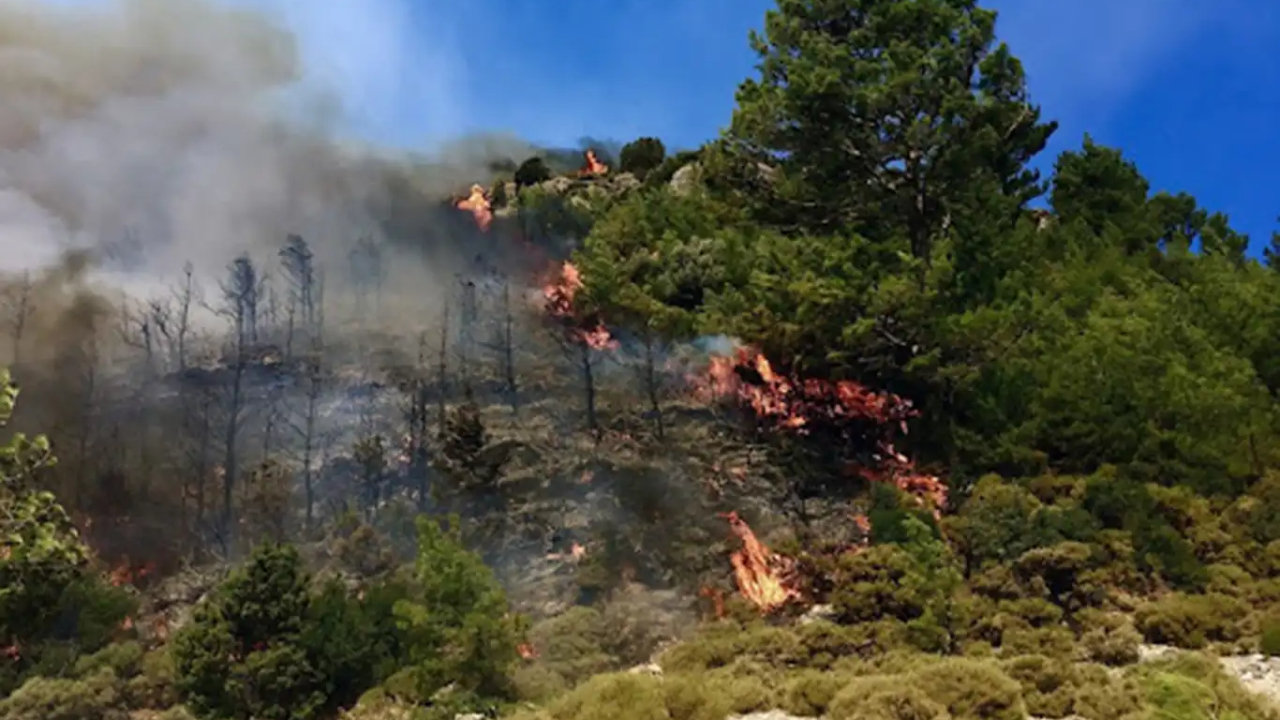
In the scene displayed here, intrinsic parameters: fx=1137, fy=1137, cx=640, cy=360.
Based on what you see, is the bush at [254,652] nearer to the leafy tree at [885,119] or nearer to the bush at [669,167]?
the leafy tree at [885,119]

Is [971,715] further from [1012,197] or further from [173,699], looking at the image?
[1012,197]

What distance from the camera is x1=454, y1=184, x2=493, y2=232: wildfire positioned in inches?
1069

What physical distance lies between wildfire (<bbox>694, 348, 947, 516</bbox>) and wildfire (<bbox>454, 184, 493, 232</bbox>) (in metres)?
9.65

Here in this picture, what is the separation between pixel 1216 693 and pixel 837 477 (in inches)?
332

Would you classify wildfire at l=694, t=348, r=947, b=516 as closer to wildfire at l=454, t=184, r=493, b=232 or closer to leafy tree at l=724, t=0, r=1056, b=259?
leafy tree at l=724, t=0, r=1056, b=259

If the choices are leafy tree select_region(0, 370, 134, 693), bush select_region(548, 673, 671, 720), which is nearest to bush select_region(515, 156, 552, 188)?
leafy tree select_region(0, 370, 134, 693)

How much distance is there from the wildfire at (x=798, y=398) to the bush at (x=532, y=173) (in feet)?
54.6

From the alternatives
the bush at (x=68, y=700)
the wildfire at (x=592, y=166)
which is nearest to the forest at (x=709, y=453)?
the bush at (x=68, y=700)

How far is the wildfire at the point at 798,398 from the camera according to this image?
18047 mm

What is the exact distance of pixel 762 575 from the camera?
1491cm

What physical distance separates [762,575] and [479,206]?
1706cm

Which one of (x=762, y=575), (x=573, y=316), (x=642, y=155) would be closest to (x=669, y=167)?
(x=642, y=155)

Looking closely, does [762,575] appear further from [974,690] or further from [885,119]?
[885,119]

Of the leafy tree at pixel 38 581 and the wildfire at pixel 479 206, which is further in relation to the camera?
the wildfire at pixel 479 206
